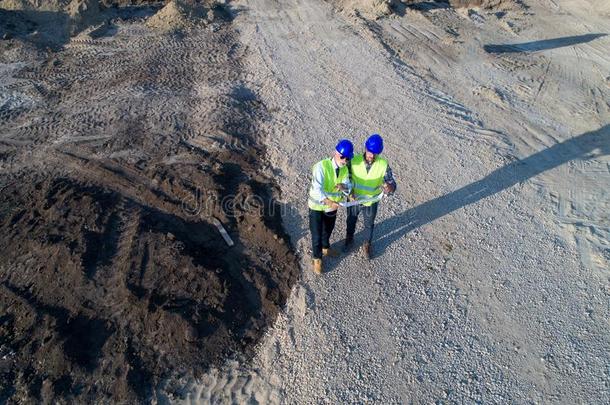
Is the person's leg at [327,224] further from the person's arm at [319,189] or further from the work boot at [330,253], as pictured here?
the person's arm at [319,189]

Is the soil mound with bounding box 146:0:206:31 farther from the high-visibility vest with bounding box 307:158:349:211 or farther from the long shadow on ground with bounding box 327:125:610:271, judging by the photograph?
the high-visibility vest with bounding box 307:158:349:211

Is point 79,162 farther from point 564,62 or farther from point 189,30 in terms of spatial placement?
point 564,62

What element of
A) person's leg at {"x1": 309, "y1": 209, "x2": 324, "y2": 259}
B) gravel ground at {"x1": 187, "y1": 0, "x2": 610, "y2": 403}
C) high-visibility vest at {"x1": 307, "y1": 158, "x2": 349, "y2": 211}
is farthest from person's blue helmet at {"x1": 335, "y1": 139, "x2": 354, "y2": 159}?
gravel ground at {"x1": 187, "y1": 0, "x2": 610, "y2": 403}

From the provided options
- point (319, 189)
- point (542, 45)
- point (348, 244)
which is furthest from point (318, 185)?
point (542, 45)

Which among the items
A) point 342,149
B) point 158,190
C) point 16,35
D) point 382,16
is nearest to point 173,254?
point 158,190

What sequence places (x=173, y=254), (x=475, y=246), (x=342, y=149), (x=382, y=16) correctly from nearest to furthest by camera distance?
(x=342, y=149)
(x=173, y=254)
(x=475, y=246)
(x=382, y=16)

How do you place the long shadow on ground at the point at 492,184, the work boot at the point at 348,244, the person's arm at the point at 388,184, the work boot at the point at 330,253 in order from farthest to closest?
the long shadow on ground at the point at 492,184 < the work boot at the point at 348,244 < the work boot at the point at 330,253 < the person's arm at the point at 388,184

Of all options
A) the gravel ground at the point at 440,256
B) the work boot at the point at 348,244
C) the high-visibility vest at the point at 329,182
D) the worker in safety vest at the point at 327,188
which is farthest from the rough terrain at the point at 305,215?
the high-visibility vest at the point at 329,182
